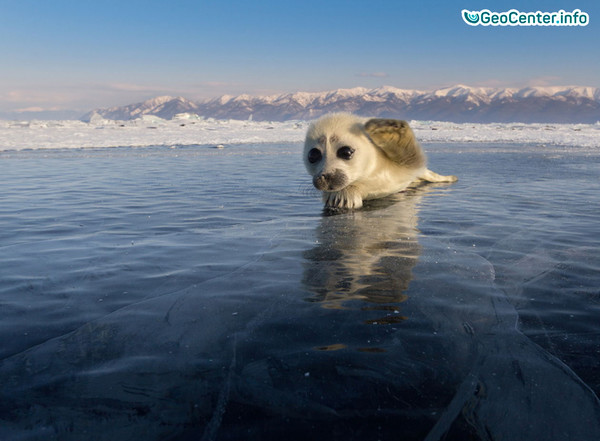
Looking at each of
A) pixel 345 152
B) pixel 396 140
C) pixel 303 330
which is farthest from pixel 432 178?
pixel 303 330

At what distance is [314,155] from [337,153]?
31 cm

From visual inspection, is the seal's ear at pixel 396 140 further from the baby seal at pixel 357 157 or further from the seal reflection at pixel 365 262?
the seal reflection at pixel 365 262

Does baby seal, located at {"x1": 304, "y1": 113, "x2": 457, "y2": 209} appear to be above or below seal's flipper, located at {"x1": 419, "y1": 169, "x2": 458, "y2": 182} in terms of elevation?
above

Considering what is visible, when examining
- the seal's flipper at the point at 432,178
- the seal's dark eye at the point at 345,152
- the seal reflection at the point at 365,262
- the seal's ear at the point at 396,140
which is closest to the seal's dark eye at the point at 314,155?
the seal's dark eye at the point at 345,152

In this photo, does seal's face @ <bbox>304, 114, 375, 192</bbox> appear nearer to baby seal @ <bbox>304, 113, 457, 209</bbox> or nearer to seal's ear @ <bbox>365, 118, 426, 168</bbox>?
baby seal @ <bbox>304, 113, 457, 209</bbox>

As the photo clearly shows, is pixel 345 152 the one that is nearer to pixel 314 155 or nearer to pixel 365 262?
pixel 314 155

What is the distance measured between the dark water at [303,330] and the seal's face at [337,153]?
84 cm

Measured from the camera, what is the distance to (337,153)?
5.25 meters

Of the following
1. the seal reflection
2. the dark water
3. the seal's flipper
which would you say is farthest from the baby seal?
the seal's flipper

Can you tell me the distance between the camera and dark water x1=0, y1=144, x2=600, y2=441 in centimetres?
136

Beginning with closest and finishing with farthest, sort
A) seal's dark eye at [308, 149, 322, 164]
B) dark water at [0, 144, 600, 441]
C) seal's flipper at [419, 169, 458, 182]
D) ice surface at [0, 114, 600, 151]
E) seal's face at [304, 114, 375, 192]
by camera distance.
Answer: dark water at [0, 144, 600, 441] → seal's face at [304, 114, 375, 192] → seal's dark eye at [308, 149, 322, 164] → seal's flipper at [419, 169, 458, 182] → ice surface at [0, 114, 600, 151]

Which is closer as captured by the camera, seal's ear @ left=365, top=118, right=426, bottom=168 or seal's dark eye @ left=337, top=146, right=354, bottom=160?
seal's dark eye @ left=337, top=146, right=354, bottom=160

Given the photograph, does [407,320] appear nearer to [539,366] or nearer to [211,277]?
[539,366]

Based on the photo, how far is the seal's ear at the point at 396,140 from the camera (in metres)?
5.44
